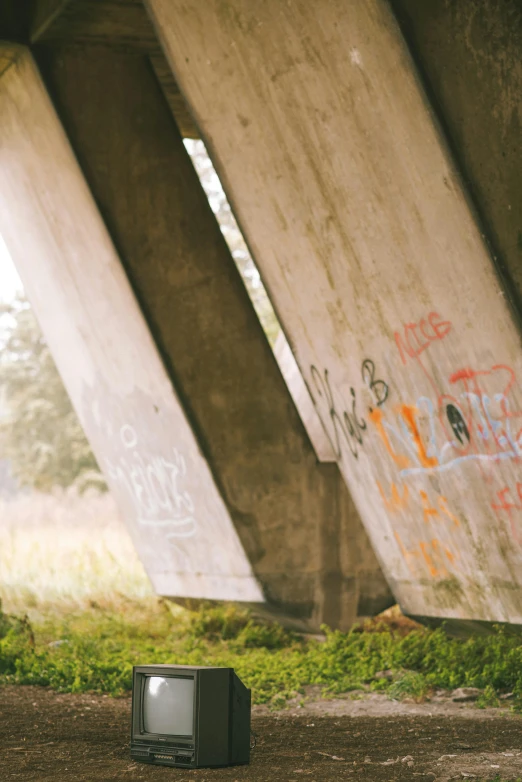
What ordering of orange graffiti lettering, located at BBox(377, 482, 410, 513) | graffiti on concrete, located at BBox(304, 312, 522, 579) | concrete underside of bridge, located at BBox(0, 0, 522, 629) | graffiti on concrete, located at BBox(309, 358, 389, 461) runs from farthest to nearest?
Answer: 1. orange graffiti lettering, located at BBox(377, 482, 410, 513)
2. graffiti on concrete, located at BBox(309, 358, 389, 461)
3. graffiti on concrete, located at BBox(304, 312, 522, 579)
4. concrete underside of bridge, located at BBox(0, 0, 522, 629)

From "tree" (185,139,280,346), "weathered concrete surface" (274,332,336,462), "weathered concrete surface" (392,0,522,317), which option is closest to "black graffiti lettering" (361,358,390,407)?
"weathered concrete surface" (274,332,336,462)

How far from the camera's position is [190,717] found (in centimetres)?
522

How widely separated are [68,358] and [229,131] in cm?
508

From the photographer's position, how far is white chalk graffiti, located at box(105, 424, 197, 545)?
10898 millimetres

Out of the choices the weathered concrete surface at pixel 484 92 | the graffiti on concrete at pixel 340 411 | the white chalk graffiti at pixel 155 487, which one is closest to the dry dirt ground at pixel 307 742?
the graffiti on concrete at pixel 340 411

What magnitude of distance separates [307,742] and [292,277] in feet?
11.2

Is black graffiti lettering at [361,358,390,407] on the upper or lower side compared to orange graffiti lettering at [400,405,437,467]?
upper

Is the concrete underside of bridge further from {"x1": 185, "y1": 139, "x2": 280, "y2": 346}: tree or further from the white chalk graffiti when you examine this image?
{"x1": 185, "y1": 139, "x2": 280, "y2": 346}: tree

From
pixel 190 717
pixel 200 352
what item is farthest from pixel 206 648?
pixel 190 717

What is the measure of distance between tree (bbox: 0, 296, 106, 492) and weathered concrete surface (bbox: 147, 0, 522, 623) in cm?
2422

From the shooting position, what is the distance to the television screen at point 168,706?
5.23 m

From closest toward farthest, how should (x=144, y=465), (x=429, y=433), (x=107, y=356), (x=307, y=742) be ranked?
(x=307, y=742), (x=429, y=433), (x=107, y=356), (x=144, y=465)

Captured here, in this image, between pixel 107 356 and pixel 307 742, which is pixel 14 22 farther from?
pixel 307 742

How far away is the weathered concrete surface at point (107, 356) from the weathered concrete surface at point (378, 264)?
2.48m
